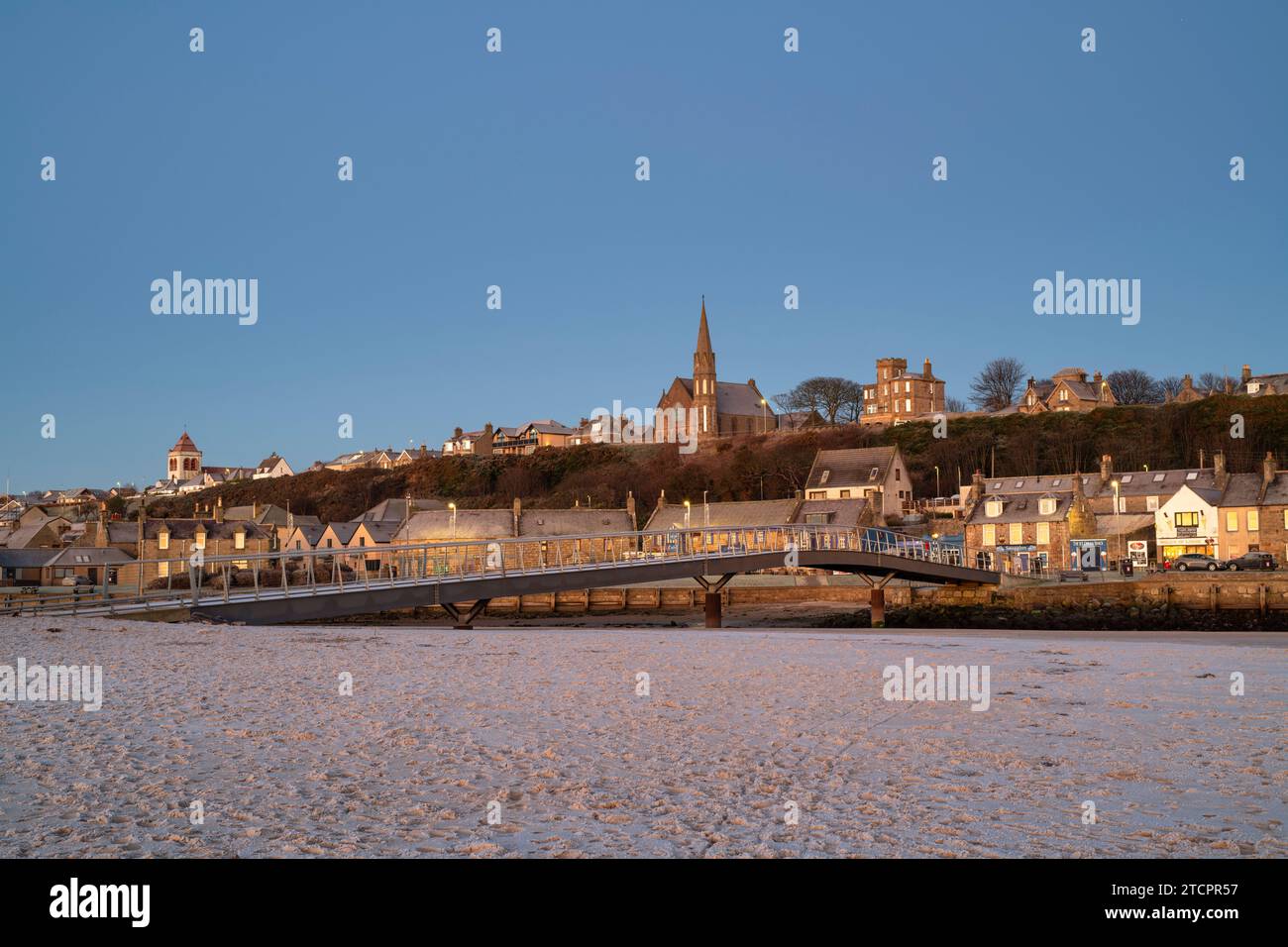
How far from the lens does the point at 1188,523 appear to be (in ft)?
201

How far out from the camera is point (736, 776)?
9742mm

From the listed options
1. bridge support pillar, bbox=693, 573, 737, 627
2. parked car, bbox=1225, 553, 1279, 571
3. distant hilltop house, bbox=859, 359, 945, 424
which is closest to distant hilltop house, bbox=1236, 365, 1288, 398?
distant hilltop house, bbox=859, 359, 945, 424

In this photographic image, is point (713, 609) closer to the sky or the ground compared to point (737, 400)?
closer to the ground

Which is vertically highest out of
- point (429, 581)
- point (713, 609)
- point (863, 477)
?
point (863, 477)

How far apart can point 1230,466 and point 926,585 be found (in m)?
43.0

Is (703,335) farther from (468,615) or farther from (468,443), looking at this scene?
(468,615)

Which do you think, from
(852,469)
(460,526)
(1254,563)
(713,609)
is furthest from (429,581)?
(852,469)

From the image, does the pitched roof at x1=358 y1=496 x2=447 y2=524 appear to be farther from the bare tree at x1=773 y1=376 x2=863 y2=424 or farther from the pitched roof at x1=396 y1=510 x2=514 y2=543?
the bare tree at x1=773 y1=376 x2=863 y2=424

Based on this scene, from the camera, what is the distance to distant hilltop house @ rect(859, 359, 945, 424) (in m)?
148

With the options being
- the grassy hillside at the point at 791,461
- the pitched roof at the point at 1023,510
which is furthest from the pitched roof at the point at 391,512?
the pitched roof at the point at 1023,510

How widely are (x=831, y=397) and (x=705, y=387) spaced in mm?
18134

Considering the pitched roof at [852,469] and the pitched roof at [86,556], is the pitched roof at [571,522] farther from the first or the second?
the pitched roof at [86,556]
